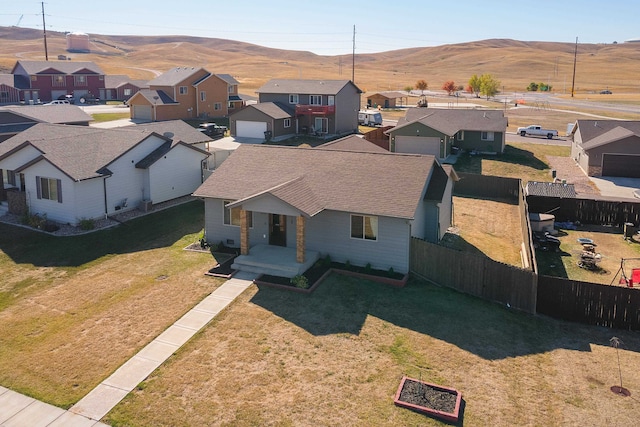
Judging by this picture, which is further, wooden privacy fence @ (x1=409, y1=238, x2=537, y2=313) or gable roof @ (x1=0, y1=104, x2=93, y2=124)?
gable roof @ (x1=0, y1=104, x2=93, y2=124)

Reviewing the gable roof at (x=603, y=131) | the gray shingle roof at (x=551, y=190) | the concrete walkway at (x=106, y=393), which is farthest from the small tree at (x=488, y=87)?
the concrete walkway at (x=106, y=393)

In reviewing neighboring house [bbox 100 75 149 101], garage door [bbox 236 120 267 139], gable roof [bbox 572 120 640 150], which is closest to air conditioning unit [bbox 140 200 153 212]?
garage door [bbox 236 120 267 139]

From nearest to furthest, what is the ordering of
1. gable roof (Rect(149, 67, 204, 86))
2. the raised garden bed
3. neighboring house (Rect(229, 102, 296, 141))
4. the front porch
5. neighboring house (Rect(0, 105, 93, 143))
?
1. the raised garden bed
2. the front porch
3. neighboring house (Rect(0, 105, 93, 143))
4. neighboring house (Rect(229, 102, 296, 141))
5. gable roof (Rect(149, 67, 204, 86))

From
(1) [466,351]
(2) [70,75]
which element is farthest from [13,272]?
(2) [70,75]

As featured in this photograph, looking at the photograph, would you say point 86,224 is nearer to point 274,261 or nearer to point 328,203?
point 274,261

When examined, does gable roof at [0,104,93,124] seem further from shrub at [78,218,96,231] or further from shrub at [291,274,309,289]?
shrub at [291,274,309,289]
